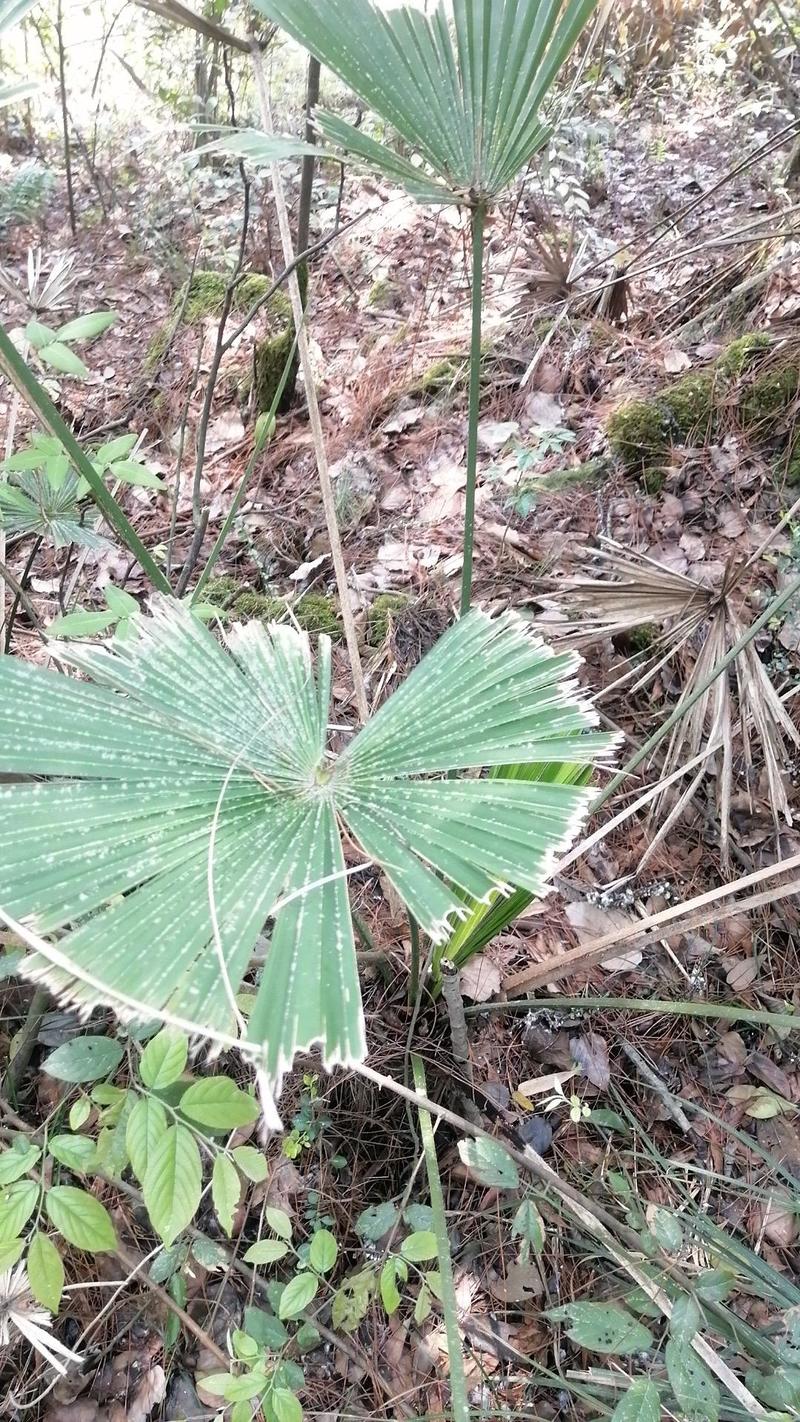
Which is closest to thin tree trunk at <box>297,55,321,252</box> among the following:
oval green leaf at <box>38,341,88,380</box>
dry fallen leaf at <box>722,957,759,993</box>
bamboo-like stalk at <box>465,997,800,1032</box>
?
oval green leaf at <box>38,341,88,380</box>

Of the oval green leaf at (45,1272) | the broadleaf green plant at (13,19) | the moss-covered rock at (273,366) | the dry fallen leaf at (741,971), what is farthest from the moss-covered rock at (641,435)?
the oval green leaf at (45,1272)

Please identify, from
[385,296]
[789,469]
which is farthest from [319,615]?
[385,296]

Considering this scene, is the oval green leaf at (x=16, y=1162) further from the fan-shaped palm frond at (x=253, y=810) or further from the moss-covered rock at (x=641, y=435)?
the moss-covered rock at (x=641, y=435)

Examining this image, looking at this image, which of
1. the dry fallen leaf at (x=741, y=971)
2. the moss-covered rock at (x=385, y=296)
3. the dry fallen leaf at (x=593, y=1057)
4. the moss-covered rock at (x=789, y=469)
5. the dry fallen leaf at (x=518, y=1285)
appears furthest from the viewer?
the moss-covered rock at (x=385, y=296)

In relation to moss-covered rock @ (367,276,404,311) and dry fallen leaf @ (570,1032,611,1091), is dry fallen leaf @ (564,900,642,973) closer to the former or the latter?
dry fallen leaf @ (570,1032,611,1091)

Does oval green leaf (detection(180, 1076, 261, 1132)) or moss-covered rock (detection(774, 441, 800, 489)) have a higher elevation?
moss-covered rock (detection(774, 441, 800, 489))

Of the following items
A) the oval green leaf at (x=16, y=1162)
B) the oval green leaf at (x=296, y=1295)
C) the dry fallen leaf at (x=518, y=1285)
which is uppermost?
the oval green leaf at (x=16, y=1162)
